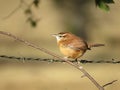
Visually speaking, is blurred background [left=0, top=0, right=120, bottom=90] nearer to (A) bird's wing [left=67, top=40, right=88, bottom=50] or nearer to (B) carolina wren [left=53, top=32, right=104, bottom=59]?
(B) carolina wren [left=53, top=32, right=104, bottom=59]

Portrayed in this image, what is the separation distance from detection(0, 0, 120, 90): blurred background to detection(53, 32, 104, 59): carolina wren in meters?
3.01

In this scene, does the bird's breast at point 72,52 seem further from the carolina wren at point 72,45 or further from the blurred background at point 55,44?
the blurred background at point 55,44

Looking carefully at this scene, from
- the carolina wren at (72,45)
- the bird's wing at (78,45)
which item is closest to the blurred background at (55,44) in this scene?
the carolina wren at (72,45)

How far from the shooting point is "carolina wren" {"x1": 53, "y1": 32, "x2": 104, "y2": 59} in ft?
14.4

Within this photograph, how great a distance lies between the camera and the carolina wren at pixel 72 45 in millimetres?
4398

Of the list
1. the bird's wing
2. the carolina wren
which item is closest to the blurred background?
the carolina wren

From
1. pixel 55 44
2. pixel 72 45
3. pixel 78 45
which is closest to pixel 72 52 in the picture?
pixel 72 45

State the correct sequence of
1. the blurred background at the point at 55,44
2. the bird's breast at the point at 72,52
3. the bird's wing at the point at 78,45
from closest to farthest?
the bird's wing at the point at 78,45 < the bird's breast at the point at 72,52 < the blurred background at the point at 55,44

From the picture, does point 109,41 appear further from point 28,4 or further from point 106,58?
point 28,4

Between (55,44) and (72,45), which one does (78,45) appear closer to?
(72,45)

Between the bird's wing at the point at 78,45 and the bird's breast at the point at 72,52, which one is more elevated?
the bird's wing at the point at 78,45

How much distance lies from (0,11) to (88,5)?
1261 mm

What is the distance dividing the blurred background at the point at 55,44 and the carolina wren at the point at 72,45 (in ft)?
9.87

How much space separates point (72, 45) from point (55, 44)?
325cm
